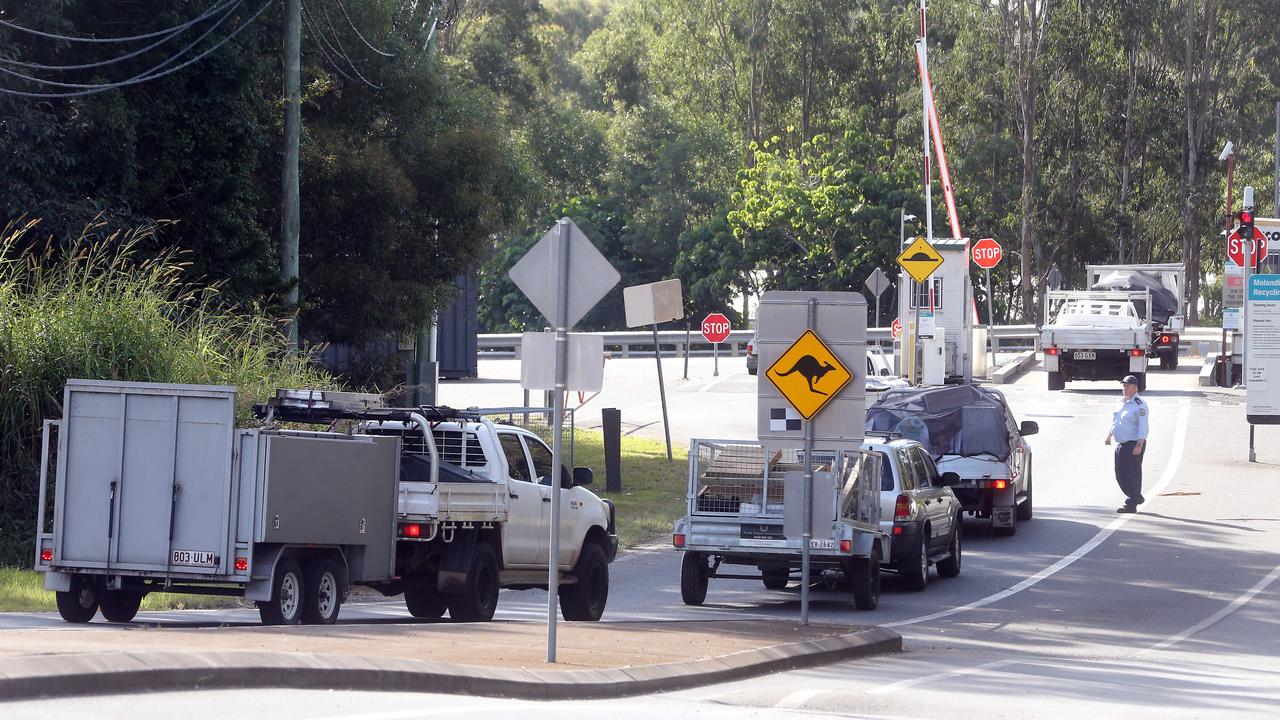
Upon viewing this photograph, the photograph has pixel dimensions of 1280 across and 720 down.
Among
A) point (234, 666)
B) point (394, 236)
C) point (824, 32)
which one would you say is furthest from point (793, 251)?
point (234, 666)

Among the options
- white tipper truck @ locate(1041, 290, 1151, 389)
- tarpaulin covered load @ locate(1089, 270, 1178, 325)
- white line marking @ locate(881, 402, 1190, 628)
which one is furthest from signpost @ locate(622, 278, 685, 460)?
tarpaulin covered load @ locate(1089, 270, 1178, 325)

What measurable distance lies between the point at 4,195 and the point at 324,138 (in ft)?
19.9

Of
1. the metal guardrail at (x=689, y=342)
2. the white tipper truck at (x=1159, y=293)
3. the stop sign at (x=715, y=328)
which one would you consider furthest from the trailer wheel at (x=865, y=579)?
the metal guardrail at (x=689, y=342)

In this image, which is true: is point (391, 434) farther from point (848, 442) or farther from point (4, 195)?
point (4, 195)

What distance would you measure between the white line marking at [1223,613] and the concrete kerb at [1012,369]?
23.8 meters

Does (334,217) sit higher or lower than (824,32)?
lower

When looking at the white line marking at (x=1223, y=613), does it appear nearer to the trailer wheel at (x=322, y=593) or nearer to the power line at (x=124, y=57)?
the trailer wheel at (x=322, y=593)

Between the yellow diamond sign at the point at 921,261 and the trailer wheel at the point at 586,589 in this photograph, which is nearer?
the trailer wheel at the point at 586,589

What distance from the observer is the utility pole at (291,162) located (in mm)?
21375

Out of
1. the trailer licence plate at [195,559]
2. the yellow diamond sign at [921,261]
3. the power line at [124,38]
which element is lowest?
the trailer licence plate at [195,559]

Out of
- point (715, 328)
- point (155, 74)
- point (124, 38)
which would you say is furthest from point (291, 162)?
point (715, 328)

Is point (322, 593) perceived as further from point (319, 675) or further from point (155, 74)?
point (155, 74)

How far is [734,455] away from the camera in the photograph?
15.7 m

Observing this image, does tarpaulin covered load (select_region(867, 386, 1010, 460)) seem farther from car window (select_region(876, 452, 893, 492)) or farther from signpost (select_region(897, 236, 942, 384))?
signpost (select_region(897, 236, 942, 384))
